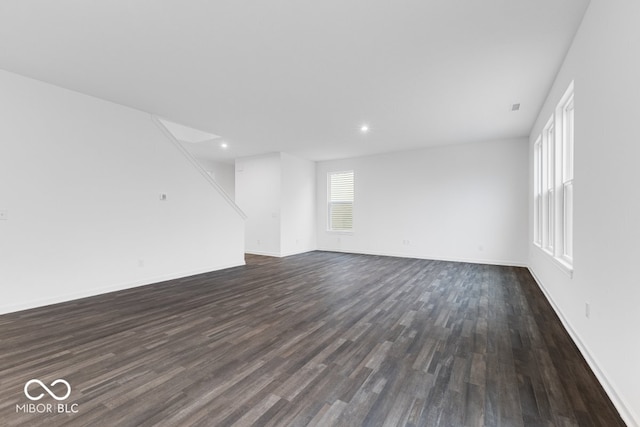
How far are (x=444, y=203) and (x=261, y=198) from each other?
4738mm

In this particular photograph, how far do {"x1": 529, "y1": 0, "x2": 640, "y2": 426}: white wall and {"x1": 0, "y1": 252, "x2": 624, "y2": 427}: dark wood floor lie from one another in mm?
265

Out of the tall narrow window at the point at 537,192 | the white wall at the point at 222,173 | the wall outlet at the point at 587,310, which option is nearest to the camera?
the wall outlet at the point at 587,310

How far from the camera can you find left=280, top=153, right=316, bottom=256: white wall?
295 inches

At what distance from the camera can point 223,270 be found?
5.68 metres

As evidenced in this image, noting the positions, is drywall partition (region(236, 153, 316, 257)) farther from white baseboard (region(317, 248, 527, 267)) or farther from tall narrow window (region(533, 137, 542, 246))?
tall narrow window (region(533, 137, 542, 246))

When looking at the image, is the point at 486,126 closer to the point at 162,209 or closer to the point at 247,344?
the point at 247,344

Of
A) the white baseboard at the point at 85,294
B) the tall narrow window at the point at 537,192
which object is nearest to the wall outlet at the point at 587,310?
the tall narrow window at the point at 537,192

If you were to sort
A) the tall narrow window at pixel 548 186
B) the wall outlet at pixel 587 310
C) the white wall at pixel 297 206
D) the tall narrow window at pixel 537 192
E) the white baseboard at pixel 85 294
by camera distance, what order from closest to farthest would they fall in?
the wall outlet at pixel 587 310 → the white baseboard at pixel 85 294 → the tall narrow window at pixel 548 186 → the tall narrow window at pixel 537 192 → the white wall at pixel 297 206

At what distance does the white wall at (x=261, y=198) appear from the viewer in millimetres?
7426

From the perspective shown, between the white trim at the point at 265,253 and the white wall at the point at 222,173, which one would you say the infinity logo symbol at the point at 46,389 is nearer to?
the white trim at the point at 265,253

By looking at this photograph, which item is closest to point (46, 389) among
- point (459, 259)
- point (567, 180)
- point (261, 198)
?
point (567, 180)

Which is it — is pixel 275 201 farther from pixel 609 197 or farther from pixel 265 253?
pixel 609 197

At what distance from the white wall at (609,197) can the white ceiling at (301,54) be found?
54 cm

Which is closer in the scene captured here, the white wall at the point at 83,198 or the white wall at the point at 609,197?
the white wall at the point at 609,197
